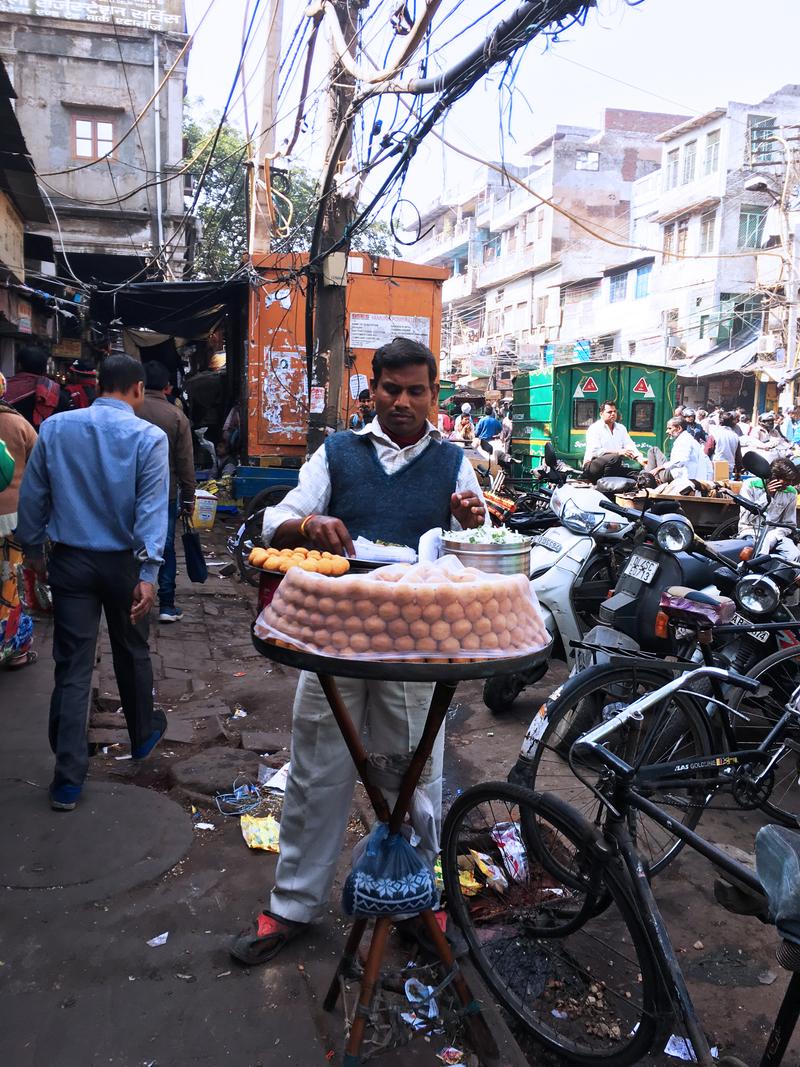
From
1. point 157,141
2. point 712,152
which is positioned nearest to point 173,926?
point 157,141

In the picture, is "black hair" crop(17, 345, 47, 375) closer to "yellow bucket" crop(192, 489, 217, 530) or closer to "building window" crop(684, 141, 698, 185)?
"yellow bucket" crop(192, 489, 217, 530)

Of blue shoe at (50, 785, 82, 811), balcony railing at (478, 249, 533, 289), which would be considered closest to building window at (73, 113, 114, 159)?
blue shoe at (50, 785, 82, 811)

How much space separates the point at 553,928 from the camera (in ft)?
8.26

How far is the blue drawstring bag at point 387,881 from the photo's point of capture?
196 cm

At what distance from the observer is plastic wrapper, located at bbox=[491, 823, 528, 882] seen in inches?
116

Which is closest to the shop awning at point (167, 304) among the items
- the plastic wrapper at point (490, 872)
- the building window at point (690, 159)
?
the plastic wrapper at point (490, 872)

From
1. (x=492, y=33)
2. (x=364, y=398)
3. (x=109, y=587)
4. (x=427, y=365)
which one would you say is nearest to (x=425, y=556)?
(x=427, y=365)

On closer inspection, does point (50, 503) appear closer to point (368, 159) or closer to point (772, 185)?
point (368, 159)

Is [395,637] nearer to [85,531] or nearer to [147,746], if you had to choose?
[85,531]

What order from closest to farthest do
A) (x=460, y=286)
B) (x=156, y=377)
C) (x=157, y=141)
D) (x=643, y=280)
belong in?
(x=156, y=377), (x=157, y=141), (x=643, y=280), (x=460, y=286)

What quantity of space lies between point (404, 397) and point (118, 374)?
1.81 meters

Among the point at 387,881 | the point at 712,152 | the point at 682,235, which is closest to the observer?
the point at 387,881

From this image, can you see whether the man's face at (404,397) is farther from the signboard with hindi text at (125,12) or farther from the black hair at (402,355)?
the signboard with hindi text at (125,12)

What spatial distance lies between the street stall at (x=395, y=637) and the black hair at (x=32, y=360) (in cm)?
598
